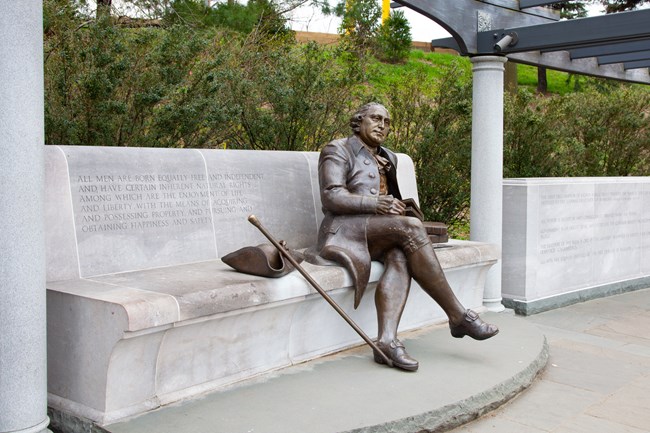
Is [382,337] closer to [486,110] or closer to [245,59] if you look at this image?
[486,110]

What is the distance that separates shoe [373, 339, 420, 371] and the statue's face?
161 centimetres

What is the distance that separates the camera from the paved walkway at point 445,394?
160 inches

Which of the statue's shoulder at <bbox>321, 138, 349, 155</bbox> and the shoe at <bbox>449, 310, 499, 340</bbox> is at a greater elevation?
the statue's shoulder at <bbox>321, 138, 349, 155</bbox>

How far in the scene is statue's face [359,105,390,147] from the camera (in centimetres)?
571

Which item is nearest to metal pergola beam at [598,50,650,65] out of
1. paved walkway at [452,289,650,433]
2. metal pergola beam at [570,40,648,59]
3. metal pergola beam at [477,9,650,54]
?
metal pergola beam at [570,40,648,59]

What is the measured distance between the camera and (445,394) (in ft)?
15.0

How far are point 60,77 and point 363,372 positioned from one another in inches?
175

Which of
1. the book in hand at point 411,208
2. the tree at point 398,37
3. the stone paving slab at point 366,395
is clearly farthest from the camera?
the tree at point 398,37

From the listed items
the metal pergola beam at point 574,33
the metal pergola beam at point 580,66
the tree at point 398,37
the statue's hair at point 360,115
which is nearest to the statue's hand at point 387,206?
the statue's hair at point 360,115

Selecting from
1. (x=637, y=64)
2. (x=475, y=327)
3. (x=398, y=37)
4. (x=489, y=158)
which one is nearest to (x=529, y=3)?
(x=489, y=158)

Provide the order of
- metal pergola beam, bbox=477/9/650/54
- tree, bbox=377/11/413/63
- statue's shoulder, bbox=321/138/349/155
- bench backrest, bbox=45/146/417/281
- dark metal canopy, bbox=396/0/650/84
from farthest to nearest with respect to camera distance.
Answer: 1. tree, bbox=377/11/413/63
2. dark metal canopy, bbox=396/0/650/84
3. metal pergola beam, bbox=477/9/650/54
4. statue's shoulder, bbox=321/138/349/155
5. bench backrest, bbox=45/146/417/281

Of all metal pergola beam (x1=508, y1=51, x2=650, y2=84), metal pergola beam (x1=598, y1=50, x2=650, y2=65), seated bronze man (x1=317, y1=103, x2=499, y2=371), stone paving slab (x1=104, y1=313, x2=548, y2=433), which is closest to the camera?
stone paving slab (x1=104, y1=313, x2=548, y2=433)

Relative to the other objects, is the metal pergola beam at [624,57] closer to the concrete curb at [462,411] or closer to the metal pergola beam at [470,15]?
the metal pergola beam at [470,15]

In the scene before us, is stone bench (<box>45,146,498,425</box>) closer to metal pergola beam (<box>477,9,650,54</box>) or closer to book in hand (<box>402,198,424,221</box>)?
book in hand (<box>402,198,424,221</box>)
